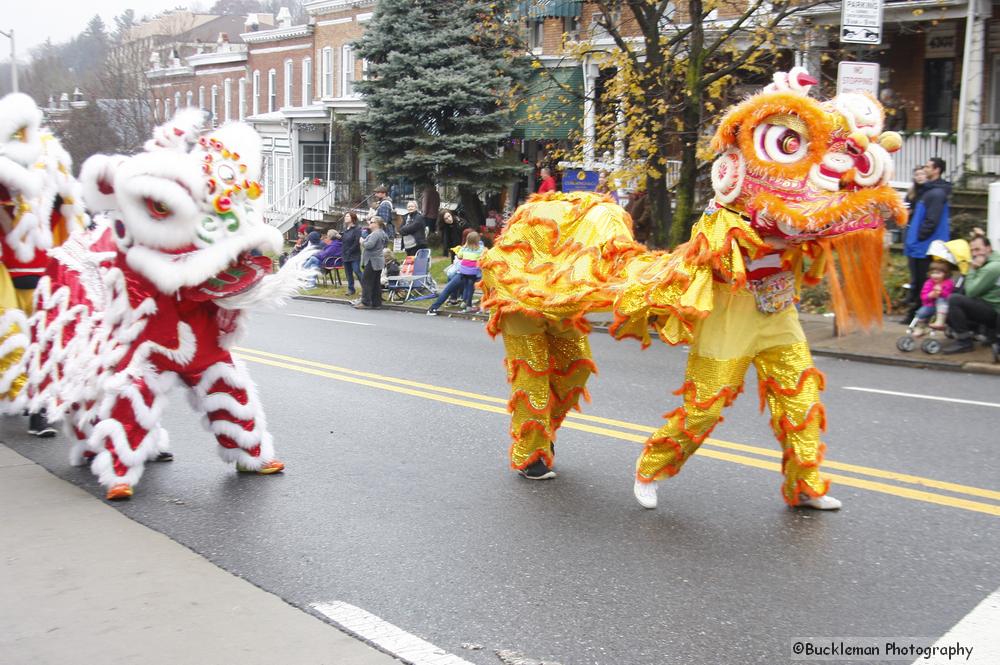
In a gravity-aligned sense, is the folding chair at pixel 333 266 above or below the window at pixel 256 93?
below

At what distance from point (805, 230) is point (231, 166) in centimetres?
326

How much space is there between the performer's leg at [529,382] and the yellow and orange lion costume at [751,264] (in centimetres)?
16

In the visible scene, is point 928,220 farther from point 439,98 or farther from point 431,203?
point 431,203

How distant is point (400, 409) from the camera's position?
8.76 m

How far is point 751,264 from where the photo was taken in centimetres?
538

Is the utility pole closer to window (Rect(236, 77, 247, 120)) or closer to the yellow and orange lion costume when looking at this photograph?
window (Rect(236, 77, 247, 120))

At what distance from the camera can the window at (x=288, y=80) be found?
4378 cm

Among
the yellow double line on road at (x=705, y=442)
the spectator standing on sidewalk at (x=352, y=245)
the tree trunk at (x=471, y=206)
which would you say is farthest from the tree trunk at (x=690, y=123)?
the tree trunk at (x=471, y=206)

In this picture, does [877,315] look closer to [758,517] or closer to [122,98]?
[758,517]

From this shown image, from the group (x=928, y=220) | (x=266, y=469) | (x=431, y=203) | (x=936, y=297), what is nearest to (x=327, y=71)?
(x=431, y=203)

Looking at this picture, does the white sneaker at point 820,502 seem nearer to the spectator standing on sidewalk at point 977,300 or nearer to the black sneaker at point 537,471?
the black sneaker at point 537,471

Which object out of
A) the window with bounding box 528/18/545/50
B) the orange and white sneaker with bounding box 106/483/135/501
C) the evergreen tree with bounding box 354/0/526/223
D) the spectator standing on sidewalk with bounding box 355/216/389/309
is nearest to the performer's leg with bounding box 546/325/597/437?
the orange and white sneaker with bounding box 106/483/135/501

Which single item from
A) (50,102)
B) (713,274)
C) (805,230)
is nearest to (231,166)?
(713,274)

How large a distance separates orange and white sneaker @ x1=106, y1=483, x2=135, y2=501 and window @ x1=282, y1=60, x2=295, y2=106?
39.7 metres
